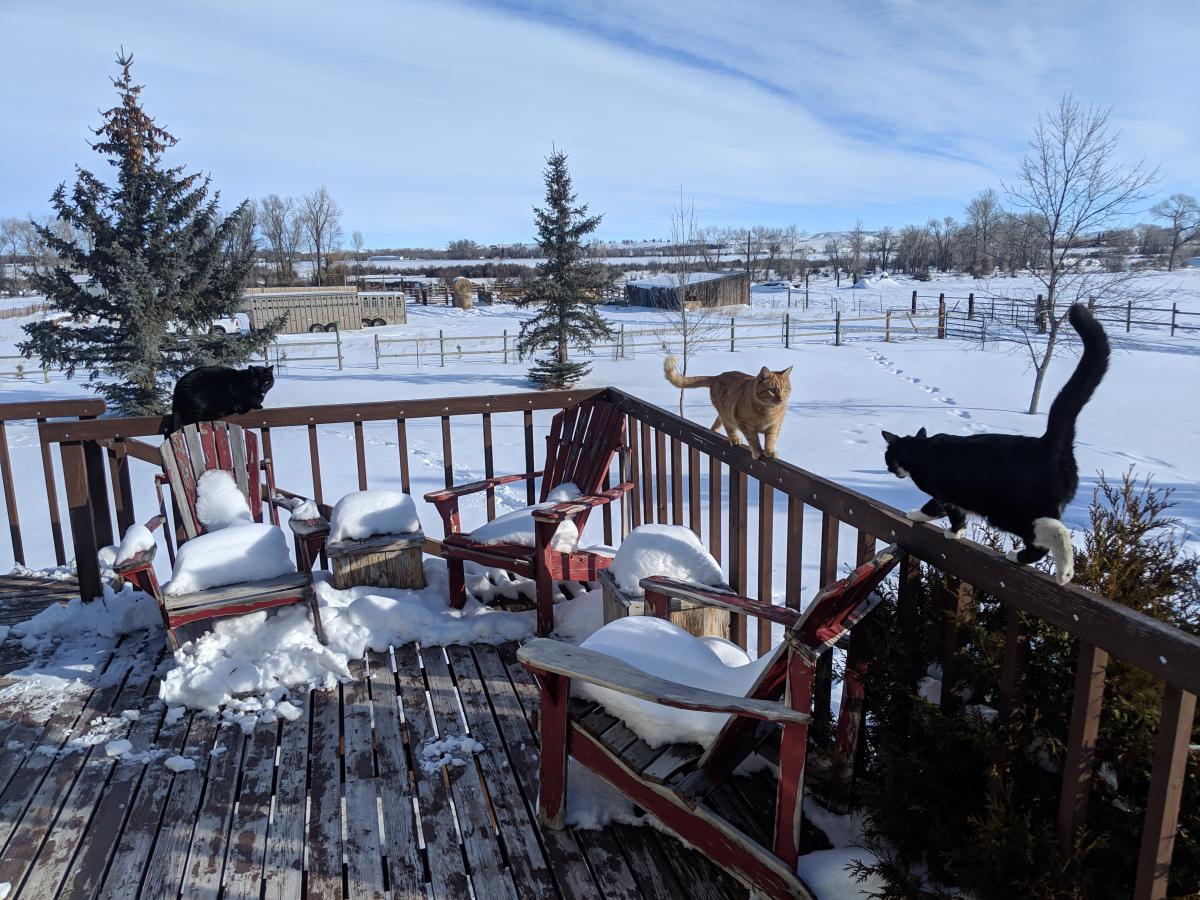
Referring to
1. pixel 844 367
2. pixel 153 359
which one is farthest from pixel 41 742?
pixel 844 367

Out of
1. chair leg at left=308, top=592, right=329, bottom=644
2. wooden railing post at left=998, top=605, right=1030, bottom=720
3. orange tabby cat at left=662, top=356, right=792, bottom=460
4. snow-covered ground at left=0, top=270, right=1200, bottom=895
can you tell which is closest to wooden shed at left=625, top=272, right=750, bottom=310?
snow-covered ground at left=0, top=270, right=1200, bottom=895

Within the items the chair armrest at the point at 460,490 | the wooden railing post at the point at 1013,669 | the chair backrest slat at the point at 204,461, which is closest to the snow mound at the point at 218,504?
the chair backrest slat at the point at 204,461

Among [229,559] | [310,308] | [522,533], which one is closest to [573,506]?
[522,533]

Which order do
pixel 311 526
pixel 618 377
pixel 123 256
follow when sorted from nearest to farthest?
pixel 311 526
pixel 123 256
pixel 618 377

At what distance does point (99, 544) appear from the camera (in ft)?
9.49

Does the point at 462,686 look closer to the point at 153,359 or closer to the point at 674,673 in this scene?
the point at 674,673

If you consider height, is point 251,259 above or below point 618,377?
above

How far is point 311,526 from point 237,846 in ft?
3.98

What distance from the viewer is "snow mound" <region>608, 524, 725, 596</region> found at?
2.11 m

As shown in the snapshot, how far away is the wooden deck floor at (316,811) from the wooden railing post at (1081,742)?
25.7 inches

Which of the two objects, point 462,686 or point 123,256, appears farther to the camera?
point 123,256

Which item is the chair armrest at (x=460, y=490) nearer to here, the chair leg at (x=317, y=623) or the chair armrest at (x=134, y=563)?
the chair leg at (x=317, y=623)

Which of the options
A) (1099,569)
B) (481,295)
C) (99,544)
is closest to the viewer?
(1099,569)

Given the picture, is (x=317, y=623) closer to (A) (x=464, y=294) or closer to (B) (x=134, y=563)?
(B) (x=134, y=563)
